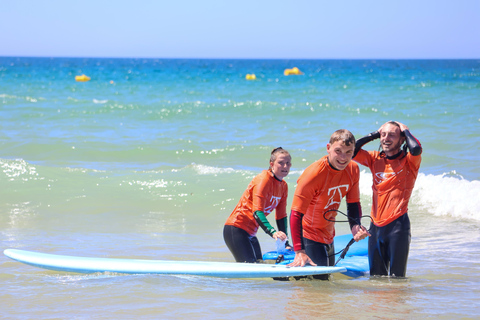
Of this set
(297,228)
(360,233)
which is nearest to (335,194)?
(360,233)

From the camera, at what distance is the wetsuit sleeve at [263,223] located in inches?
167

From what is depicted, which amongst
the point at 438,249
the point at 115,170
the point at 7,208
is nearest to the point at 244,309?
the point at 438,249

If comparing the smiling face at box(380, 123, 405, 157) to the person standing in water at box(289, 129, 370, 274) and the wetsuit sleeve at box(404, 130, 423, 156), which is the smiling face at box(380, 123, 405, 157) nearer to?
the wetsuit sleeve at box(404, 130, 423, 156)

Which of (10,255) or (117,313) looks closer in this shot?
(117,313)

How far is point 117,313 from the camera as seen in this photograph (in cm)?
361

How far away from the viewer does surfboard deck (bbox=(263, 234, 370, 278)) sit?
4750mm

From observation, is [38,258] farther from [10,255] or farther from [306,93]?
[306,93]

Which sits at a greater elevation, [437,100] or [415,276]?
[437,100]

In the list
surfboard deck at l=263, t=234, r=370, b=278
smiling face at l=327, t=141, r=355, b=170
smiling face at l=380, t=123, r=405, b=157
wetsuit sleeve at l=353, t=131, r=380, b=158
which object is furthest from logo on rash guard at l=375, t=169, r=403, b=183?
surfboard deck at l=263, t=234, r=370, b=278

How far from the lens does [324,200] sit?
399 cm

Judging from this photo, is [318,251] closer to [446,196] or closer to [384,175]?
[384,175]

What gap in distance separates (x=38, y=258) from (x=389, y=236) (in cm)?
318

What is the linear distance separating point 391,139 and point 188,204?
462 centimetres

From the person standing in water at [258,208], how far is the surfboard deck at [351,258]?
23cm
